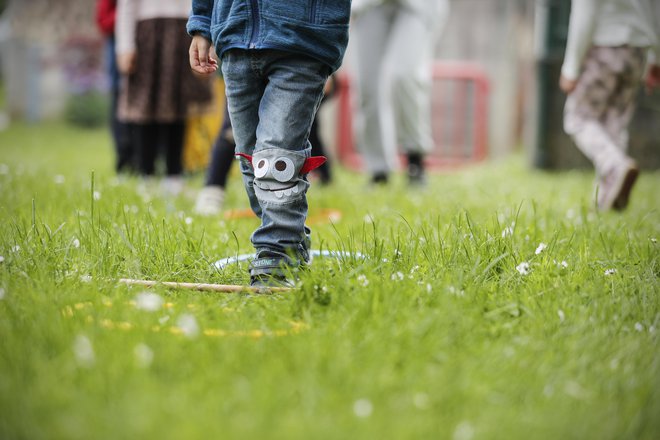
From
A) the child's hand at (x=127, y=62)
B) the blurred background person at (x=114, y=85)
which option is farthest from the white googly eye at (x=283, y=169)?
the blurred background person at (x=114, y=85)

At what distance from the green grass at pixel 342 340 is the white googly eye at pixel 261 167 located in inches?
12.5

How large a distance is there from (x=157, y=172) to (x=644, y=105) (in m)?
3.98

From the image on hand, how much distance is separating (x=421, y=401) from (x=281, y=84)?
1.16 m

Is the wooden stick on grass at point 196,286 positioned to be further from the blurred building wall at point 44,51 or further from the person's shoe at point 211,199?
the blurred building wall at point 44,51

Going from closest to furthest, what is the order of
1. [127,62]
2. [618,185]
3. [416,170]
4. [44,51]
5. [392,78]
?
1. [618,185]
2. [127,62]
3. [392,78]
4. [416,170]
5. [44,51]

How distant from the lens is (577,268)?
2320mm

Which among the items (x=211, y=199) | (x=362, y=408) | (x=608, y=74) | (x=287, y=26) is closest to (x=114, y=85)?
(x=211, y=199)

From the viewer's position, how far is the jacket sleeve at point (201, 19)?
238cm

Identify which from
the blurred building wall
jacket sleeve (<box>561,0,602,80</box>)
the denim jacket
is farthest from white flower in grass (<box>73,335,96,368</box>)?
the blurred building wall

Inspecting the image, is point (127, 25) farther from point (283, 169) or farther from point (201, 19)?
point (283, 169)

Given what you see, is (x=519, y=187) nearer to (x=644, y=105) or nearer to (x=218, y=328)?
(x=644, y=105)

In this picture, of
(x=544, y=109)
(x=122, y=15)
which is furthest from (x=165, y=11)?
(x=544, y=109)

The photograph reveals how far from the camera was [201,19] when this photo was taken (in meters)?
2.39

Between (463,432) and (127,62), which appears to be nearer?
(463,432)
